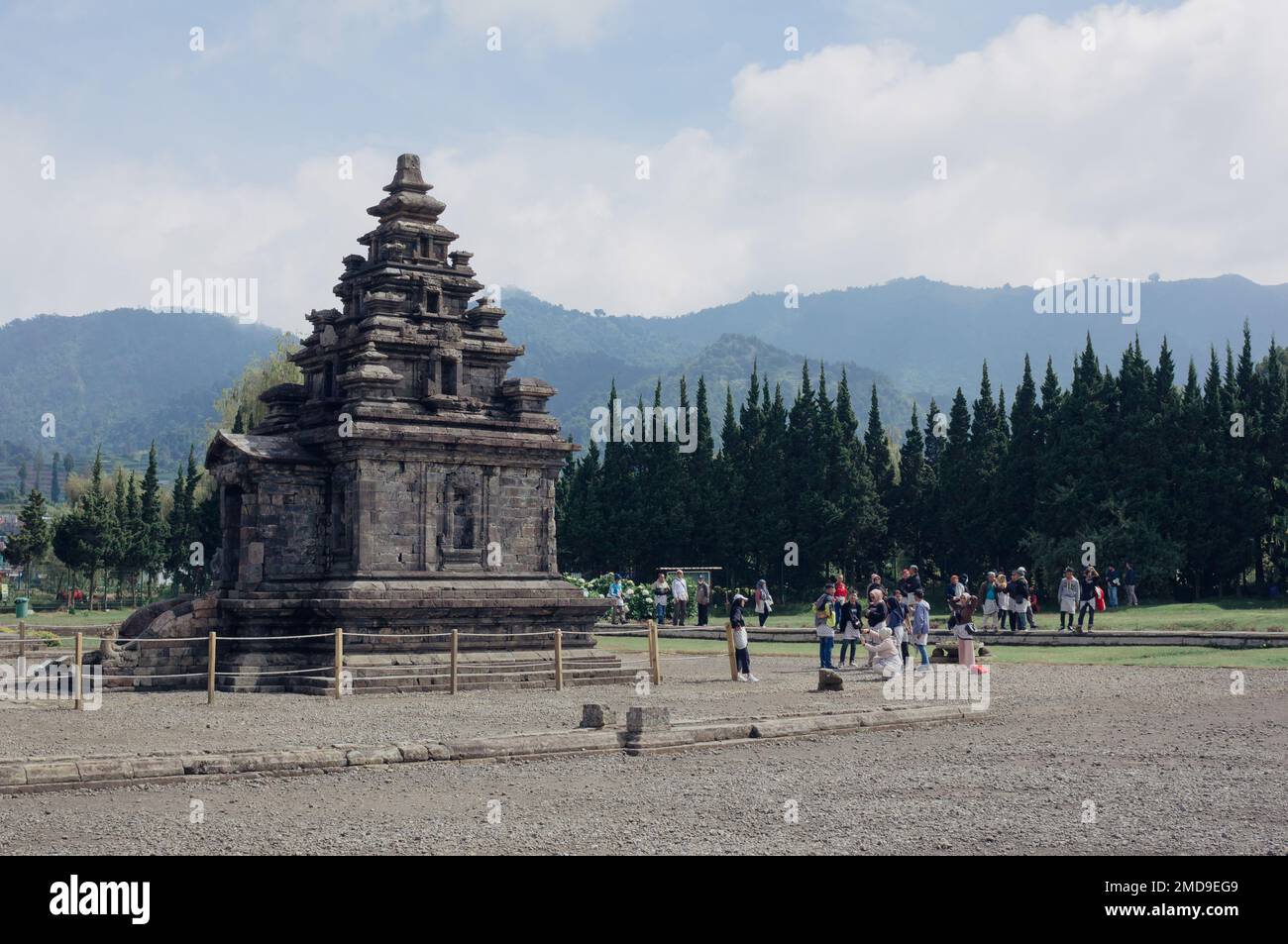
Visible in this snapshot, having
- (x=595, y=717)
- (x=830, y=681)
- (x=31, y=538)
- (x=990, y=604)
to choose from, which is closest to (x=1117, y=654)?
(x=990, y=604)

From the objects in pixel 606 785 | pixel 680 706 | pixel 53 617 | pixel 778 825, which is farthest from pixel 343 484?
pixel 53 617

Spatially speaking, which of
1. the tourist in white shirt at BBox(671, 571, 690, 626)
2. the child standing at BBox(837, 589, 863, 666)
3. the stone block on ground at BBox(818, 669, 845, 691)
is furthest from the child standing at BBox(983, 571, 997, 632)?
the stone block on ground at BBox(818, 669, 845, 691)

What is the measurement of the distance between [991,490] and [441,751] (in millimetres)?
48075

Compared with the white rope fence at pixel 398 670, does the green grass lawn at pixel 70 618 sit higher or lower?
lower

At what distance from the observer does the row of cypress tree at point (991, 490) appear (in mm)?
53428

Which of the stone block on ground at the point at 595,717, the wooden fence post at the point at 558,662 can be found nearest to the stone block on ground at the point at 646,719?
the stone block on ground at the point at 595,717

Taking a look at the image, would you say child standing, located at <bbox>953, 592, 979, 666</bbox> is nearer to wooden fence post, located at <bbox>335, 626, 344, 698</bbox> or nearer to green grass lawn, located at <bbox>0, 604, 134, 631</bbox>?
wooden fence post, located at <bbox>335, 626, 344, 698</bbox>

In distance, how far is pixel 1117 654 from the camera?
34125 mm

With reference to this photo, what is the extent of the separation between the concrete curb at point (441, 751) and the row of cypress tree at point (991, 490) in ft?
120

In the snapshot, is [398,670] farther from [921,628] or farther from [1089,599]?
[1089,599]

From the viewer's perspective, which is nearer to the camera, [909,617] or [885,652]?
[885,652]

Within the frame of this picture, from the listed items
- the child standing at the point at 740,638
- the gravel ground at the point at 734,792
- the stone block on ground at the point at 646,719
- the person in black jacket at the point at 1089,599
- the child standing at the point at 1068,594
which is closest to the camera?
the gravel ground at the point at 734,792

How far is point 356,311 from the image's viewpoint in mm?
33938

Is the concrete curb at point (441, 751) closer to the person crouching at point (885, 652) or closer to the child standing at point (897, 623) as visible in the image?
the person crouching at point (885, 652)
